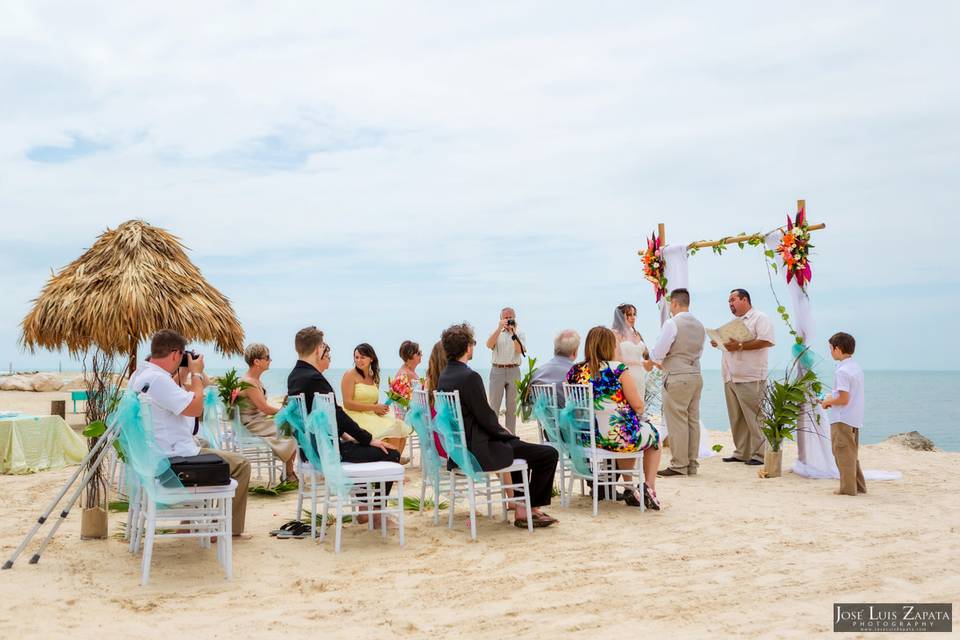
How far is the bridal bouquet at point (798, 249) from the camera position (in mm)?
Result: 8703

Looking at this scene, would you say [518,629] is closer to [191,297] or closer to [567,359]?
[567,359]

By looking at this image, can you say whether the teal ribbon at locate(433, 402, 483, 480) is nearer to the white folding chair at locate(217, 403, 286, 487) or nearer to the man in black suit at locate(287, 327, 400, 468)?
the man in black suit at locate(287, 327, 400, 468)

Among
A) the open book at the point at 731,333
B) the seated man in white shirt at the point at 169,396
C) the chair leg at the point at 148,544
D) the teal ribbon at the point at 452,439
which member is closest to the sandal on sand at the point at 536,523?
the teal ribbon at the point at 452,439

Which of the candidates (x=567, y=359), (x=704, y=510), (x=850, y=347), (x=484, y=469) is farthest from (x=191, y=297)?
(x=850, y=347)

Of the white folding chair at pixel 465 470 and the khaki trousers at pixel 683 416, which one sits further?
the khaki trousers at pixel 683 416

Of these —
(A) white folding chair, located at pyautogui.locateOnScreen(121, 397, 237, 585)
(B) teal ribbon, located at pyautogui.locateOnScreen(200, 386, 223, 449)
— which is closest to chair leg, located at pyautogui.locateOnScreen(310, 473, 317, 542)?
(A) white folding chair, located at pyautogui.locateOnScreen(121, 397, 237, 585)

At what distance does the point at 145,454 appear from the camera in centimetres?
466

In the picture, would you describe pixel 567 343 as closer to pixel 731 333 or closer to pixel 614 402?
pixel 614 402

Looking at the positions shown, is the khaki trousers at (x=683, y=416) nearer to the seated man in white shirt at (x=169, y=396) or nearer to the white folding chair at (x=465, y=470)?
the white folding chair at (x=465, y=470)

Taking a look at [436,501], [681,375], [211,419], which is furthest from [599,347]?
[211,419]

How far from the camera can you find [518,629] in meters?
3.96

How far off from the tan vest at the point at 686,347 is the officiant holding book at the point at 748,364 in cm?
66

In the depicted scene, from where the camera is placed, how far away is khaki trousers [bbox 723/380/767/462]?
9062 millimetres

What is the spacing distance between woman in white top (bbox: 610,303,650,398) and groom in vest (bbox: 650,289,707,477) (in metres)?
0.75
